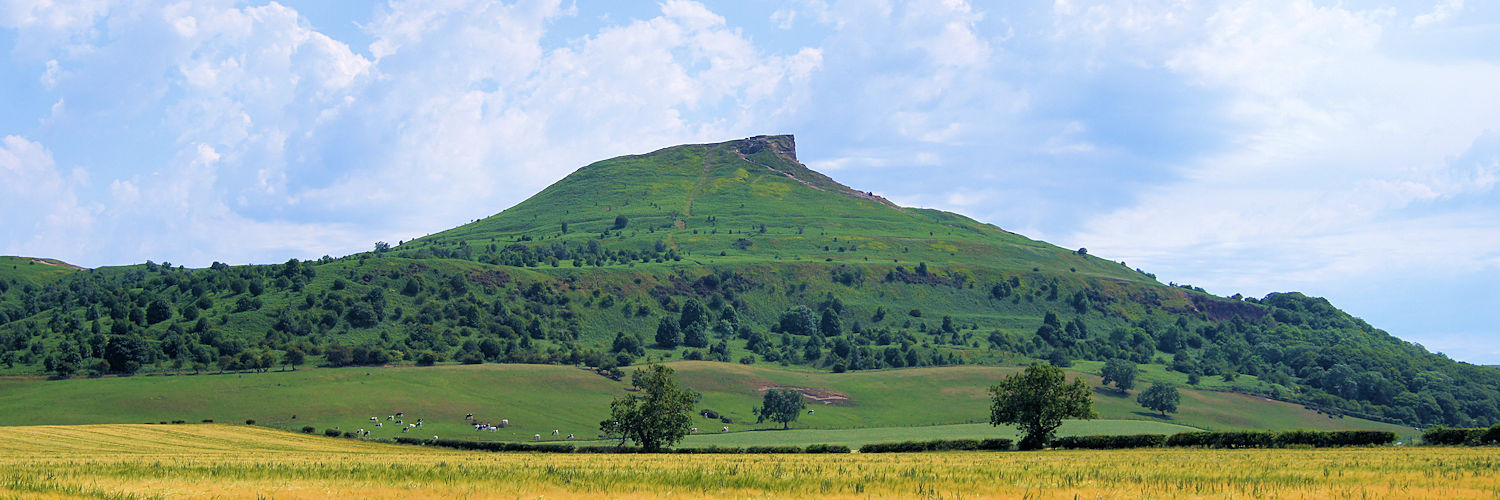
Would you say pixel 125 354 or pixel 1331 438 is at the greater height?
pixel 1331 438

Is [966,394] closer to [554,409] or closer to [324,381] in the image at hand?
[554,409]

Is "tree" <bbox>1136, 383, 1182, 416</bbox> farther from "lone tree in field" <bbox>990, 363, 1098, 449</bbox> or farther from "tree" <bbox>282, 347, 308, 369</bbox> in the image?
"tree" <bbox>282, 347, 308, 369</bbox>

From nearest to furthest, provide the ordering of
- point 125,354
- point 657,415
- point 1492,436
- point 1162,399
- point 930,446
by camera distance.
Result: point 1492,436, point 930,446, point 657,415, point 125,354, point 1162,399

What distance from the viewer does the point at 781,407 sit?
157875 mm

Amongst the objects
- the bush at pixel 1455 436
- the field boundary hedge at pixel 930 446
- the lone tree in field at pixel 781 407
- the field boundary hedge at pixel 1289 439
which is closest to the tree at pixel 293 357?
the lone tree in field at pixel 781 407

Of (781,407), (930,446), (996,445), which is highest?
(996,445)

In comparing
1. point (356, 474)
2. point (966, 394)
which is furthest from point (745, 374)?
point (356, 474)

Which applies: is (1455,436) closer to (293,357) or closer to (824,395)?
(824,395)

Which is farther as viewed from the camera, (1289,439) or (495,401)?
(495,401)

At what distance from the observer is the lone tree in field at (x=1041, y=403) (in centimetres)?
9381

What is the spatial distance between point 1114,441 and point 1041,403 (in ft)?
30.6

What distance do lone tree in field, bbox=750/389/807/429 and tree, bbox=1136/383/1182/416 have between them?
76.9 m

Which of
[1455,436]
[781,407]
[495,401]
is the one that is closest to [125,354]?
[495,401]

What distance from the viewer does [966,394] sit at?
192000 mm
